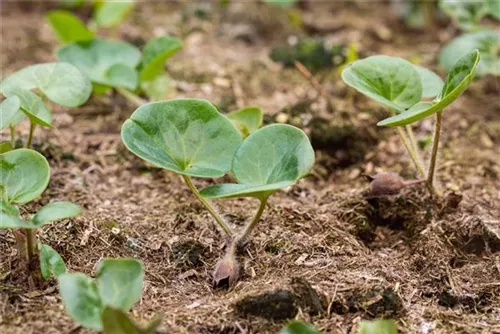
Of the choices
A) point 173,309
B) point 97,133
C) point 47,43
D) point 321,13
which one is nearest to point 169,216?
Result: point 173,309

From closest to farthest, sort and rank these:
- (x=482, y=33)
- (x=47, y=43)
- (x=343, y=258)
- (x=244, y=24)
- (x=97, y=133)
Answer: (x=343, y=258)
(x=97, y=133)
(x=482, y=33)
(x=47, y=43)
(x=244, y=24)

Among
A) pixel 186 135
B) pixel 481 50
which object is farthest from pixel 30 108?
pixel 481 50

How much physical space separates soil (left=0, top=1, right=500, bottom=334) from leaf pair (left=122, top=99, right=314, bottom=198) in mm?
217

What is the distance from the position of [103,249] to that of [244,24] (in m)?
1.56

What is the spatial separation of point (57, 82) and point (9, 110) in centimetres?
30

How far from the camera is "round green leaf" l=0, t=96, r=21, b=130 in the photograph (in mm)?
1551

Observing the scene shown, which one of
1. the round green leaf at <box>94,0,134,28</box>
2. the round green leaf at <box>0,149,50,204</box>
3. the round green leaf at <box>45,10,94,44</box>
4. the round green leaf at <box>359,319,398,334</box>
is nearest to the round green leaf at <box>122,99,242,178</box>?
the round green leaf at <box>0,149,50,204</box>

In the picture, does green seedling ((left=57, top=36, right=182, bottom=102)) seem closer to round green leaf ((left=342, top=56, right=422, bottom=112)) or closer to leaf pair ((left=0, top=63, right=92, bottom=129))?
leaf pair ((left=0, top=63, right=92, bottom=129))

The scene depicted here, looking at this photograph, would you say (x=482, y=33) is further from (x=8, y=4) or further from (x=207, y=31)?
(x=8, y=4)

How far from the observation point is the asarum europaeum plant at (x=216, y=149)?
5.01 ft

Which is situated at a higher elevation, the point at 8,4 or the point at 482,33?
the point at 482,33

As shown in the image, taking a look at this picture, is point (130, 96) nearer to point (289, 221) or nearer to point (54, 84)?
point (54, 84)

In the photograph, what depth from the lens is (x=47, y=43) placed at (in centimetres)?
278

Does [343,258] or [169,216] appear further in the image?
[169,216]
